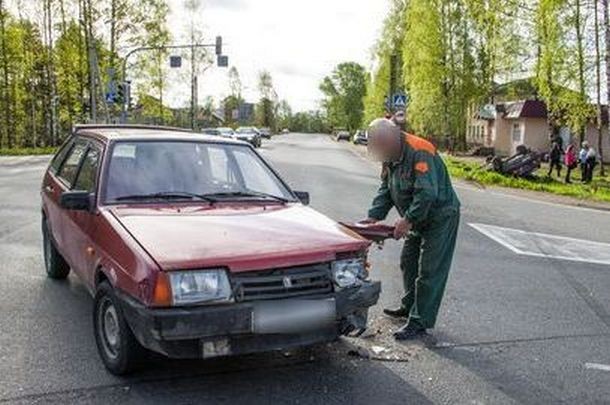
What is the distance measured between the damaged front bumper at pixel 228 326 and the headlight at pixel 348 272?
81 mm

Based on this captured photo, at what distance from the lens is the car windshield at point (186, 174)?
5.33 meters

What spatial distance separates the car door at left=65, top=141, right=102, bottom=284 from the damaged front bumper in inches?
38.5

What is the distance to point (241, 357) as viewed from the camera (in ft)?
16.4

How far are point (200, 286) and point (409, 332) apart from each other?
2.12 metres


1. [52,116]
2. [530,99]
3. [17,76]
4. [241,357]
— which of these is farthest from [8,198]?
[530,99]

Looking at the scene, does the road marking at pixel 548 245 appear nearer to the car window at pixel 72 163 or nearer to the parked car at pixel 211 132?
the parked car at pixel 211 132

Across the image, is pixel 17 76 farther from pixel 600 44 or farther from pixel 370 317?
pixel 370 317

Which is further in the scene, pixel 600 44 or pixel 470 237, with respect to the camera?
pixel 600 44

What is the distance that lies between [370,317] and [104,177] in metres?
2.53

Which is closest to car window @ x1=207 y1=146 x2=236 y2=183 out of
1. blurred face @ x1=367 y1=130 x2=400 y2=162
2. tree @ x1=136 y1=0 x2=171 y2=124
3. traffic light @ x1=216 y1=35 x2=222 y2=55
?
blurred face @ x1=367 y1=130 x2=400 y2=162

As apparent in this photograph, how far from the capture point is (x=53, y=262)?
7316mm

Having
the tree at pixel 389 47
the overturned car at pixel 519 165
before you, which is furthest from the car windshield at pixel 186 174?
the tree at pixel 389 47

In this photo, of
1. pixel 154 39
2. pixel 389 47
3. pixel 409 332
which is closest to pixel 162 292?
pixel 409 332

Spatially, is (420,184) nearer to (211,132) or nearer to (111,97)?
(211,132)
